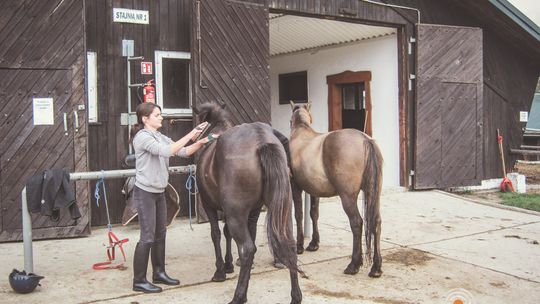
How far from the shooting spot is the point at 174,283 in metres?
4.75

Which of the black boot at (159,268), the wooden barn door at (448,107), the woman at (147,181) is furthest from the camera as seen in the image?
the wooden barn door at (448,107)

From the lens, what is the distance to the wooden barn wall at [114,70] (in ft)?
23.9

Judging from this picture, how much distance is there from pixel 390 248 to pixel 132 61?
4.27 m

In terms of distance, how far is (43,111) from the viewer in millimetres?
6609

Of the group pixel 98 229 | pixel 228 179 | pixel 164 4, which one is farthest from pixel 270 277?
pixel 164 4

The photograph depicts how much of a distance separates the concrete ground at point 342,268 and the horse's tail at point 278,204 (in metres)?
0.56

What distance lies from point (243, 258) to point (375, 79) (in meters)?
7.87

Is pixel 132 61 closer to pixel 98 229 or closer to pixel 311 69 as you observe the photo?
pixel 98 229

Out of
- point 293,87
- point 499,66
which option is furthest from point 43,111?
point 499,66

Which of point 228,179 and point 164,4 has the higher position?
point 164,4

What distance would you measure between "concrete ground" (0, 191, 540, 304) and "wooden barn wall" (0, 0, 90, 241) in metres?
0.43

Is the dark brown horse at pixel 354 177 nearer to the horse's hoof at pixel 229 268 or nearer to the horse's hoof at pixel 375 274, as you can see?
the horse's hoof at pixel 375 274

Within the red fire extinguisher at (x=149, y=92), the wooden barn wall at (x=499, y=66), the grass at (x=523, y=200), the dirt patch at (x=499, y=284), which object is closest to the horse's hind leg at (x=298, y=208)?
the dirt patch at (x=499, y=284)

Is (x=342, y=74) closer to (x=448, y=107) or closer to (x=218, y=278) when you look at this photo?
(x=448, y=107)
